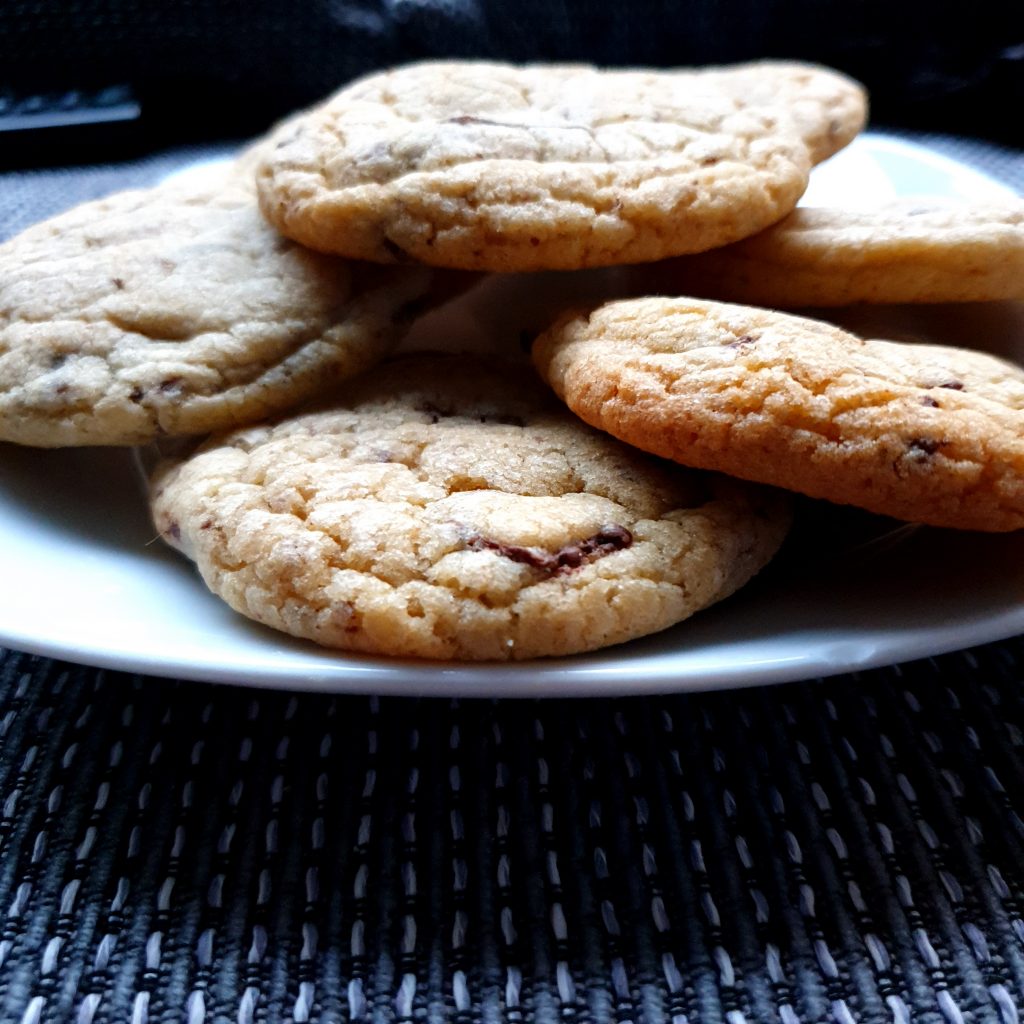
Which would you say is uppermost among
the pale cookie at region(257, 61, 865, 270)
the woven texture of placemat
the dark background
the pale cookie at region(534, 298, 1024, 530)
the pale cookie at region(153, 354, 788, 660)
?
the pale cookie at region(257, 61, 865, 270)

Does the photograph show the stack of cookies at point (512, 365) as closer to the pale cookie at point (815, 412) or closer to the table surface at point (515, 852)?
the pale cookie at point (815, 412)

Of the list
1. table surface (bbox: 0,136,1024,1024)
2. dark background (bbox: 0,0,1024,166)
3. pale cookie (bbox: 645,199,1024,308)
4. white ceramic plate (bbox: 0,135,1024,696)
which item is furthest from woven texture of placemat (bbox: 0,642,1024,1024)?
dark background (bbox: 0,0,1024,166)

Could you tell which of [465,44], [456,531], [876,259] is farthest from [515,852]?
[465,44]

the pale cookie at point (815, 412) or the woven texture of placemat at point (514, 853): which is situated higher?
the pale cookie at point (815, 412)

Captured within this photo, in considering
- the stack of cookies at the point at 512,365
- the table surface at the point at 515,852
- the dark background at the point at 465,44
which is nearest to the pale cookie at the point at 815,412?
the stack of cookies at the point at 512,365

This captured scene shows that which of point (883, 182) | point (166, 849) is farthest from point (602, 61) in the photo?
point (166, 849)

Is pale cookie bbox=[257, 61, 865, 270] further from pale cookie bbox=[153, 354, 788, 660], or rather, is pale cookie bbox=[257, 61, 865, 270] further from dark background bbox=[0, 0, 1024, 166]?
dark background bbox=[0, 0, 1024, 166]

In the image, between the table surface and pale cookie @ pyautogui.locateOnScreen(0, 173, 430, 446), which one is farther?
pale cookie @ pyautogui.locateOnScreen(0, 173, 430, 446)

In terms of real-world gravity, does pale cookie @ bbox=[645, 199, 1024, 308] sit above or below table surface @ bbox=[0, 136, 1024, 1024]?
above
